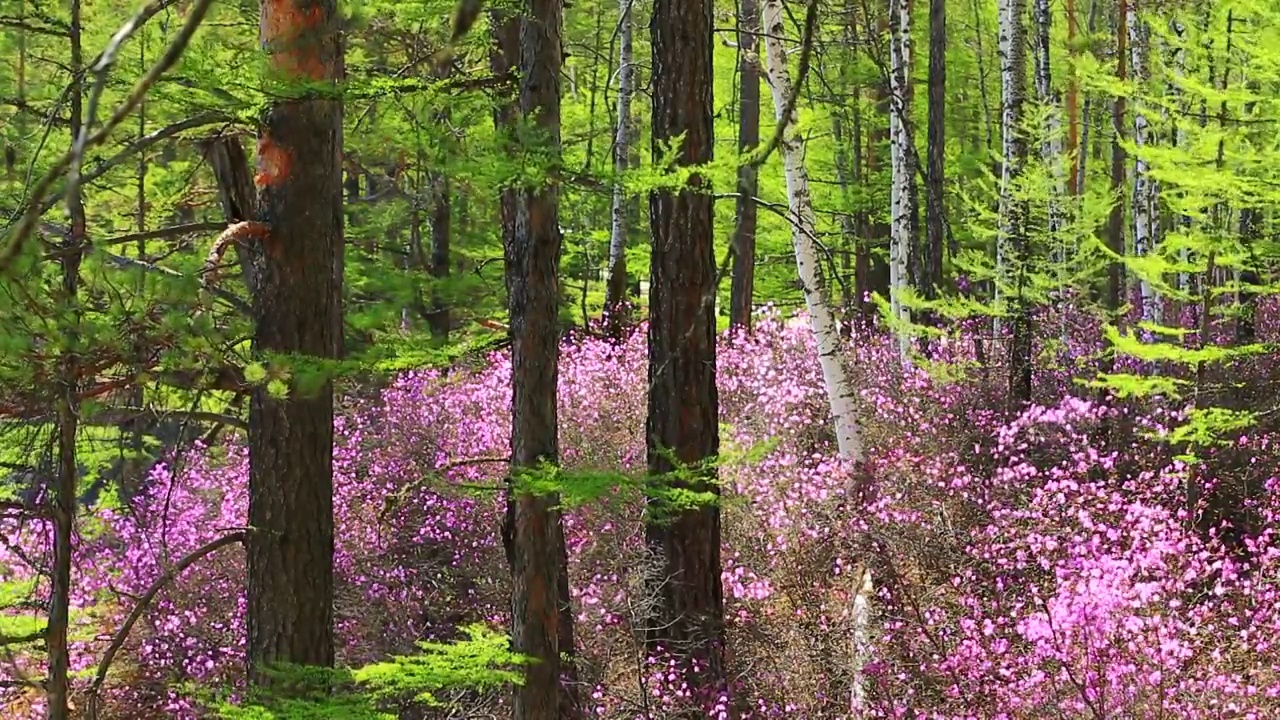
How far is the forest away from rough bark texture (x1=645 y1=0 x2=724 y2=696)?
0.02 m

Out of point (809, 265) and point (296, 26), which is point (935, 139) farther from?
point (296, 26)

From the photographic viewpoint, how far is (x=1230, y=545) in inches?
292

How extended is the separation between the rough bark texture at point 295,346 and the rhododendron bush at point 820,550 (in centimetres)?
39

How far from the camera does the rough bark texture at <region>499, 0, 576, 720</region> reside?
139 inches

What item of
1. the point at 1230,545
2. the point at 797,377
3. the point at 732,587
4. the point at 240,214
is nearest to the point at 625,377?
the point at 797,377

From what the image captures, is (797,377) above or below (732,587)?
above

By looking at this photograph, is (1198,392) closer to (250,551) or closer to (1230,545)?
(1230,545)

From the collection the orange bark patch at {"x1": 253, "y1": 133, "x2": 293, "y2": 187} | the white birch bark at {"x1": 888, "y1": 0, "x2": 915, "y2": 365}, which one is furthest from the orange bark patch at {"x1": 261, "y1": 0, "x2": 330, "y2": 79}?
the white birch bark at {"x1": 888, "y1": 0, "x2": 915, "y2": 365}

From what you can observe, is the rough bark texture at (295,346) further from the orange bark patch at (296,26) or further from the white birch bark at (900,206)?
the white birch bark at (900,206)

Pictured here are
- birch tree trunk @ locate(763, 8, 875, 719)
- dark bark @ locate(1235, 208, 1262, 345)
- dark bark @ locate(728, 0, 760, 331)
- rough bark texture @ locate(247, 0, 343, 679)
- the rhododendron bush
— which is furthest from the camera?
dark bark @ locate(728, 0, 760, 331)

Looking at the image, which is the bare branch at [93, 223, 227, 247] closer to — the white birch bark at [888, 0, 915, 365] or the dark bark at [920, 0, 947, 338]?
the white birch bark at [888, 0, 915, 365]

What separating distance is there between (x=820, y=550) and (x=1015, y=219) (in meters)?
4.69

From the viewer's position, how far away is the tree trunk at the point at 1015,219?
32.2ft

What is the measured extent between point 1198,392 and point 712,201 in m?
3.69
